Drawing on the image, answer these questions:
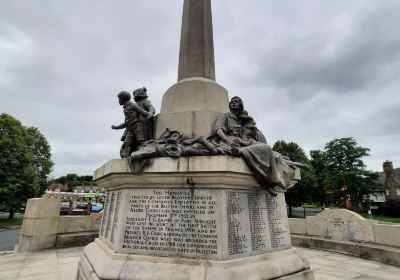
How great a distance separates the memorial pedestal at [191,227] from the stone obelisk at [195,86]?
4.52 ft

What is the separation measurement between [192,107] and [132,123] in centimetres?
135

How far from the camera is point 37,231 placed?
9.16 meters

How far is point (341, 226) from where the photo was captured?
9195mm

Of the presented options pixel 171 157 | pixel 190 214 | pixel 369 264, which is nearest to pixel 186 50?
pixel 171 157

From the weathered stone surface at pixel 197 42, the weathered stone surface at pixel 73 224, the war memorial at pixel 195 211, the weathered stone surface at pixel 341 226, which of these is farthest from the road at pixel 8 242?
the weathered stone surface at pixel 341 226

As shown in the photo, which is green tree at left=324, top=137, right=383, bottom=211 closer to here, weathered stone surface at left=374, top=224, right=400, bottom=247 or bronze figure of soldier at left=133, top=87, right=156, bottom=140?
weathered stone surface at left=374, top=224, right=400, bottom=247

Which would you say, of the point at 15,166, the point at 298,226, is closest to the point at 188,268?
the point at 298,226

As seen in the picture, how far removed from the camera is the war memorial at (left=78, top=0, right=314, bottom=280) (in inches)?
153

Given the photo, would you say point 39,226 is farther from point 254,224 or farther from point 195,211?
point 254,224

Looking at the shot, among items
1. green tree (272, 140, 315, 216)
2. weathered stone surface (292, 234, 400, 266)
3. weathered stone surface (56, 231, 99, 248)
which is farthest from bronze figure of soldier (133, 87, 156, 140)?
green tree (272, 140, 315, 216)

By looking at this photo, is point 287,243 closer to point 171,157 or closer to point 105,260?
point 171,157

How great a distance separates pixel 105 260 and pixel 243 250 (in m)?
2.26

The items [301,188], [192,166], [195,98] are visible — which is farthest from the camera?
[301,188]

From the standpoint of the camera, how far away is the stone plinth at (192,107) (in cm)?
535
